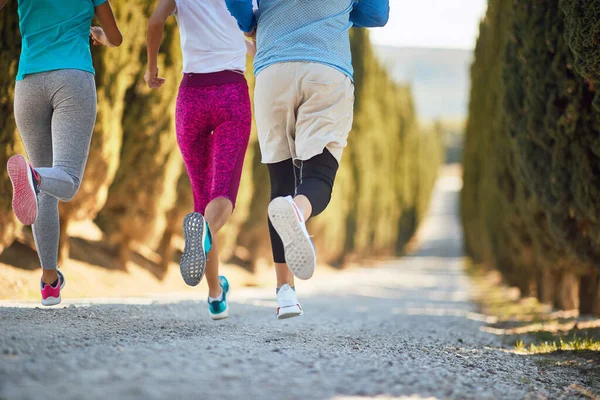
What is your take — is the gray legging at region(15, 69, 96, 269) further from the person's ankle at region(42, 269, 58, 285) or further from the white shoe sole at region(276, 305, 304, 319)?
the white shoe sole at region(276, 305, 304, 319)

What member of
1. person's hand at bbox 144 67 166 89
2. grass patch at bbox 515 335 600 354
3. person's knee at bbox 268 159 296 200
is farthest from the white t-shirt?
grass patch at bbox 515 335 600 354

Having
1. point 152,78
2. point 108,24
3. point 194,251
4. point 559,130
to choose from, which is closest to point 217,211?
point 194,251

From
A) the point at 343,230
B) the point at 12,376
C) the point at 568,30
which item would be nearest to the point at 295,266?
the point at 12,376

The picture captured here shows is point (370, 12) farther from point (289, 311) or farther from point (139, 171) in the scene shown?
point (139, 171)

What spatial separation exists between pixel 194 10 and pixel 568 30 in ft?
10.4

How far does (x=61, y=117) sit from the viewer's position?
11.7 ft

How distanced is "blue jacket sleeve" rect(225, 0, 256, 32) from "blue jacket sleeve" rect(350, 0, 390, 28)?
1.95ft

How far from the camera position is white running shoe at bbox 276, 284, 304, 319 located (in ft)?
12.0

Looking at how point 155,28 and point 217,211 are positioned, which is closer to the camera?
point 217,211

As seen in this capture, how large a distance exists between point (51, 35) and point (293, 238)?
1.79 m

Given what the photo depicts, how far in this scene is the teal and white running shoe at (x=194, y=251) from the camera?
331 cm

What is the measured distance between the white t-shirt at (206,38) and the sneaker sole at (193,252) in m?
0.98

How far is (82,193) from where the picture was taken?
8695mm

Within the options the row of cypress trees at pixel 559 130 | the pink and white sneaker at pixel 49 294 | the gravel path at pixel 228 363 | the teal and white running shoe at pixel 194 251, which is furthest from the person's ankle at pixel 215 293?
the row of cypress trees at pixel 559 130
